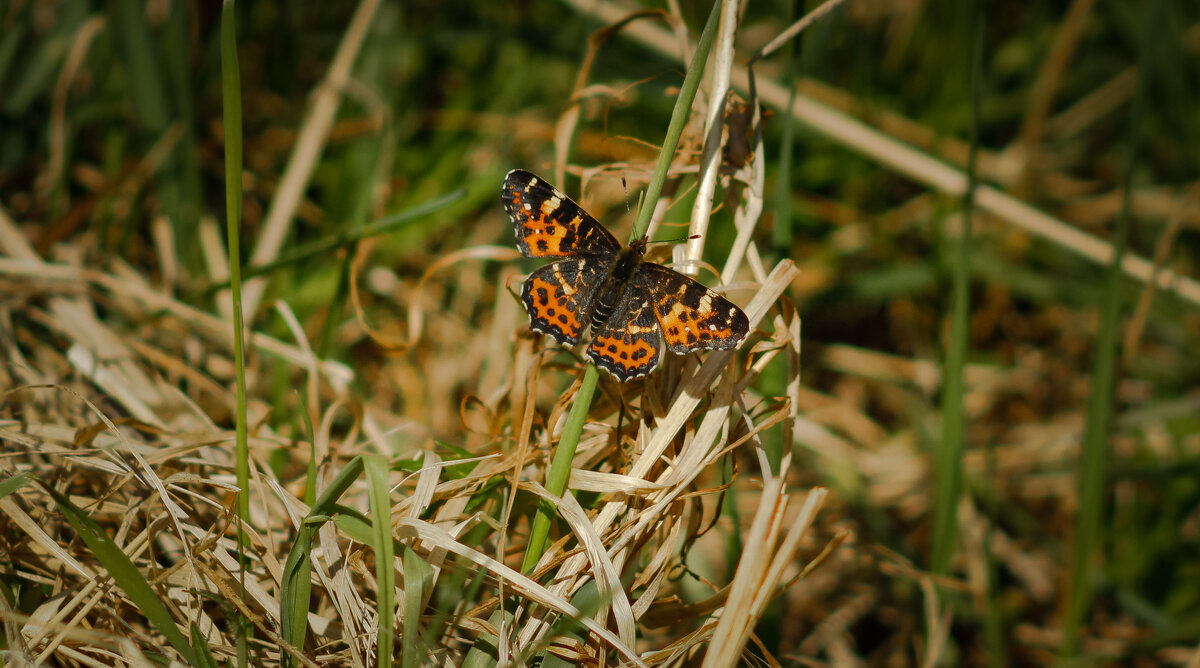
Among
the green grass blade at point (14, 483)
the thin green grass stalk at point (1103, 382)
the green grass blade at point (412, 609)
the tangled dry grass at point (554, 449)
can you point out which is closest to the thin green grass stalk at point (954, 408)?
the tangled dry grass at point (554, 449)

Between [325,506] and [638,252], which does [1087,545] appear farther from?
[325,506]

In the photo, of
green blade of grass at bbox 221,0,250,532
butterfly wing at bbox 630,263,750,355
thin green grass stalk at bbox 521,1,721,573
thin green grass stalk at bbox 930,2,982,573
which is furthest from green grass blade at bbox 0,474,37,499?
thin green grass stalk at bbox 930,2,982,573

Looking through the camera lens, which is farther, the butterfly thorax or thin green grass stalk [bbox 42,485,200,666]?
the butterfly thorax

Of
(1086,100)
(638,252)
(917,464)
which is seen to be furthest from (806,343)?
(1086,100)

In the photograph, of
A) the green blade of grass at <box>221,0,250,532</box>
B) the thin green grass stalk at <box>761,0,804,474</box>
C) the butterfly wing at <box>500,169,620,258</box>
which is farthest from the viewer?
the butterfly wing at <box>500,169,620,258</box>

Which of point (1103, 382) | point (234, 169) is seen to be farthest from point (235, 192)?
point (1103, 382)

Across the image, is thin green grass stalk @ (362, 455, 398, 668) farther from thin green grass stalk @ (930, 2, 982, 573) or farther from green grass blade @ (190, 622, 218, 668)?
thin green grass stalk @ (930, 2, 982, 573)
